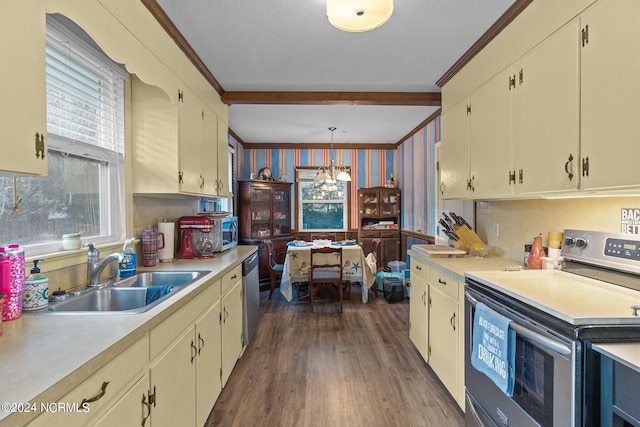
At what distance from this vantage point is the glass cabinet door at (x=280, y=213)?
17.9ft

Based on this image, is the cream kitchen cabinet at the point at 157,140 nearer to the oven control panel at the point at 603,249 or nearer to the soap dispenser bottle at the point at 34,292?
the soap dispenser bottle at the point at 34,292

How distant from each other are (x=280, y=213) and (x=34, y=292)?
172 inches

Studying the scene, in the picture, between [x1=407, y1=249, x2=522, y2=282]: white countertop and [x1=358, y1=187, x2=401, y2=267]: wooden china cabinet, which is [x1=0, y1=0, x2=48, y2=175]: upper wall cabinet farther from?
[x1=358, y1=187, x2=401, y2=267]: wooden china cabinet

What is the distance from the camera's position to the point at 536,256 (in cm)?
187

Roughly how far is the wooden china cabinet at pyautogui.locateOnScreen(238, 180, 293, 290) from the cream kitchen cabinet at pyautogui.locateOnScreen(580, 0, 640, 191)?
4214 mm

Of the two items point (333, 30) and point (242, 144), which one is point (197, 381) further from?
point (242, 144)

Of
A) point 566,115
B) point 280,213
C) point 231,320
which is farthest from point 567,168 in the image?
point 280,213

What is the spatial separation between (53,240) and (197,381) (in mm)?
1049

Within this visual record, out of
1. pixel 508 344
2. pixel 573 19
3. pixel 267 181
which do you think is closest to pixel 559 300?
pixel 508 344

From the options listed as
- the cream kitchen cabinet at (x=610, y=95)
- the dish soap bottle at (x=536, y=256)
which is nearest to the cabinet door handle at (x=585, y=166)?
the cream kitchen cabinet at (x=610, y=95)

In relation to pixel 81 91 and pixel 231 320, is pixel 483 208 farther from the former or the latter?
pixel 81 91

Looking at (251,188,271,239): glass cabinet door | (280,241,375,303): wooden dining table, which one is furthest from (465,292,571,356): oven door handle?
(251,188,271,239): glass cabinet door

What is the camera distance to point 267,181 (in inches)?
210

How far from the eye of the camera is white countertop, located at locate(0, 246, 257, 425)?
2.38 feet
